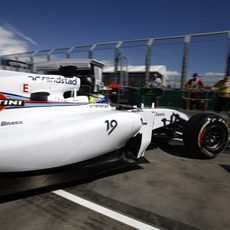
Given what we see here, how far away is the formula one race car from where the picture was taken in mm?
2330

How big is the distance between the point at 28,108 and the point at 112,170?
4.23ft

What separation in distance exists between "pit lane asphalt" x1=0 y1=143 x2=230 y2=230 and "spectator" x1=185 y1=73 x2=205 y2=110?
5.41 metres

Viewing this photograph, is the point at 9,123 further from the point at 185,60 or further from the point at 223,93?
the point at 185,60

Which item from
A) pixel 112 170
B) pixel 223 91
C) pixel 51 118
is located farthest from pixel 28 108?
pixel 223 91

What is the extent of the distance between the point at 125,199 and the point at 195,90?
6.73m

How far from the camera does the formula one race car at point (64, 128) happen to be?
7.64ft

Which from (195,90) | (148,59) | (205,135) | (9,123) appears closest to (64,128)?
(9,123)

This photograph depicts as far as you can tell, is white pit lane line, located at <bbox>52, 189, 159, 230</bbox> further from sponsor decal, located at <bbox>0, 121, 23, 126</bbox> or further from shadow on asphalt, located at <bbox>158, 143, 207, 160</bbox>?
shadow on asphalt, located at <bbox>158, 143, 207, 160</bbox>

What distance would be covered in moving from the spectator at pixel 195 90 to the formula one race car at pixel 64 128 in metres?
4.61

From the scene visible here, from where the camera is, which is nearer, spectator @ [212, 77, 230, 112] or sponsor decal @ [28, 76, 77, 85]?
sponsor decal @ [28, 76, 77, 85]

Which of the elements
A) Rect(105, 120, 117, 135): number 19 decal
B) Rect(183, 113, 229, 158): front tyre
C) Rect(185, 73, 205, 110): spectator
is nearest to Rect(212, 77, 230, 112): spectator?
Rect(185, 73, 205, 110): spectator

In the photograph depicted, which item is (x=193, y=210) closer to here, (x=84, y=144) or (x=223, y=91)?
(x=84, y=144)

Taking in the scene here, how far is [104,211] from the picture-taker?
88.0 inches

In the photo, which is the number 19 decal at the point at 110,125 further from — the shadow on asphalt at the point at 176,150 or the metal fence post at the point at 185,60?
the metal fence post at the point at 185,60
